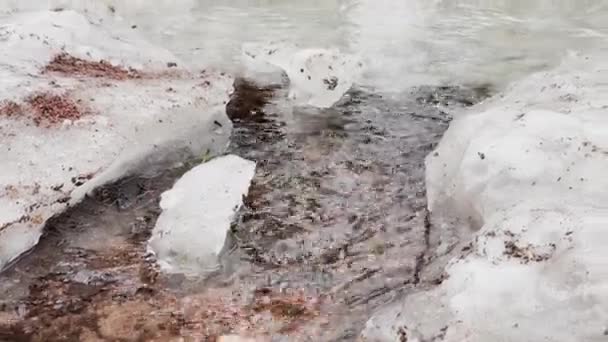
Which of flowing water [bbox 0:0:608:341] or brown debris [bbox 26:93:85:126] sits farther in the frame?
brown debris [bbox 26:93:85:126]

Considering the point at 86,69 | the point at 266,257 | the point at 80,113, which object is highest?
the point at 86,69

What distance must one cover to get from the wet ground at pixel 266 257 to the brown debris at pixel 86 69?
1.25 m

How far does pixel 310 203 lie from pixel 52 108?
2342 millimetres

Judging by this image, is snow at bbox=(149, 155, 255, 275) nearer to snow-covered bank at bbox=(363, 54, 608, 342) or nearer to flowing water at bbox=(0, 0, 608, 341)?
flowing water at bbox=(0, 0, 608, 341)

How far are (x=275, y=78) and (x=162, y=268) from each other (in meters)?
4.36

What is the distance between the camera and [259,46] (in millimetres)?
9375

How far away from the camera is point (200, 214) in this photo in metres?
5.30

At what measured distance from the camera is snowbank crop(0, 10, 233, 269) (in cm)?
520

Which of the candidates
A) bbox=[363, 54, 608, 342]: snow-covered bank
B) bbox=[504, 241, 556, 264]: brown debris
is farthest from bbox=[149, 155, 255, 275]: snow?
bbox=[504, 241, 556, 264]: brown debris

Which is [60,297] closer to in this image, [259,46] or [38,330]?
[38,330]

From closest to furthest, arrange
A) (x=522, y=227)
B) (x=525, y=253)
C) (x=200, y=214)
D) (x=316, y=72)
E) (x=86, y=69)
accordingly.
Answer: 1. (x=525, y=253)
2. (x=522, y=227)
3. (x=200, y=214)
4. (x=86, y=69)
5. (x=316, y=72)

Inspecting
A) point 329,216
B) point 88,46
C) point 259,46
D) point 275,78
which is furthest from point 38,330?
point 259,46

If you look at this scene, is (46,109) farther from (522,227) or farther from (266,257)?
(522,227)

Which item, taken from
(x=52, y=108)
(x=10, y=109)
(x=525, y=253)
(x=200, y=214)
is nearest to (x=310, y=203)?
(x=200, y=214)
